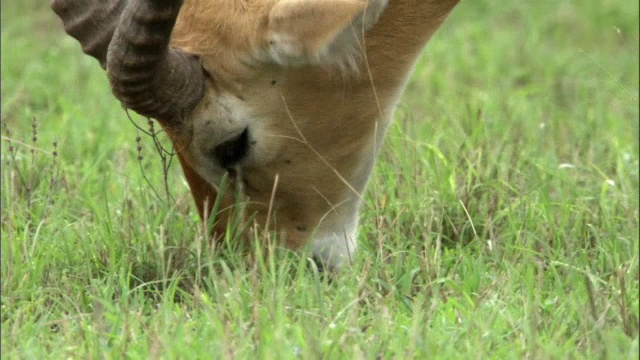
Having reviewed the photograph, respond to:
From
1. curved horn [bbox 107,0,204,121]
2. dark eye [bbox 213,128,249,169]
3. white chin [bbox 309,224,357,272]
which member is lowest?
white chin [bbox 309,224,357,272]

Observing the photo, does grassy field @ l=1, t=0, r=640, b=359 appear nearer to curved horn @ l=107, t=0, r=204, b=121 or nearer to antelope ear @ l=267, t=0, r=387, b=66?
curved horn @ l=107, t=0, r=204, b=121

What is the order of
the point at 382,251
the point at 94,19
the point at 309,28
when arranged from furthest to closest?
the point at 382,251, the point at 94,19, the point at 309,28

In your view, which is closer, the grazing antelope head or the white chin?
the grazing antelope head

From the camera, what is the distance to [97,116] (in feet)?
21.2

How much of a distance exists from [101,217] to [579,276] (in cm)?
158

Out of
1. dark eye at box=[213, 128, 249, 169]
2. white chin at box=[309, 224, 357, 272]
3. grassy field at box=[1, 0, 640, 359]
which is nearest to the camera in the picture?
grassy field at box=[1, 0, 640, 359]

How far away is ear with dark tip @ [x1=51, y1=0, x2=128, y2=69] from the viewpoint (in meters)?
3.81

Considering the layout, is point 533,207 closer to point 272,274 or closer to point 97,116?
point 272,274

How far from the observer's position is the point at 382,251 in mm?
4121

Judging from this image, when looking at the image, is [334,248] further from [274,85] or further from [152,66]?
[152,66]

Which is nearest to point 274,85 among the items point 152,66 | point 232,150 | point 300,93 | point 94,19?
point 300,93

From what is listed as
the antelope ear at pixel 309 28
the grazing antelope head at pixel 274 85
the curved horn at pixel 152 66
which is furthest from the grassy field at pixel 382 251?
the antelope ear at pixel 309 28

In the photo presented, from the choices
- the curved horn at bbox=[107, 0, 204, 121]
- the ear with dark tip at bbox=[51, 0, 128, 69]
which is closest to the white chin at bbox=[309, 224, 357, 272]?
the curved horn at bbox=[107, 0, 204, 121]

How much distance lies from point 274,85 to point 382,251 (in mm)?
626
